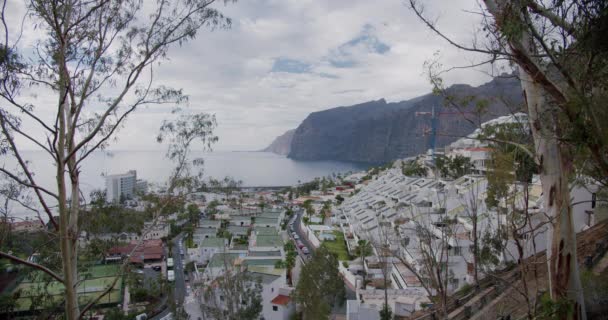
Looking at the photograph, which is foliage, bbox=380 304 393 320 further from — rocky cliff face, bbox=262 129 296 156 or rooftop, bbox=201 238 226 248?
rocky cliff face, bbox=262 129 296 156

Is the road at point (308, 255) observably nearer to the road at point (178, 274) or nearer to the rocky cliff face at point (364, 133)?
the road at point (178, 274)

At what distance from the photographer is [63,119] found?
3215 mm

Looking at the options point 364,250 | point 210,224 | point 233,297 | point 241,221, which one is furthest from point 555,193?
point 241,221

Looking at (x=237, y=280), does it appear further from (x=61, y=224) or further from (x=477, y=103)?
(x=477, y=103)

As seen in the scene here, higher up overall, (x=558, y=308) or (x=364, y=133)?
(x=364, y=133)

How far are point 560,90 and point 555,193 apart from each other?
751 millimetres

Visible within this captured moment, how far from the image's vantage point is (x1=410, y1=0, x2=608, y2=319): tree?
2393 millimetres

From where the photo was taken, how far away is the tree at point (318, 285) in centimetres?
887

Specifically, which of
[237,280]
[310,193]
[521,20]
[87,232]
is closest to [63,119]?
[87,232]

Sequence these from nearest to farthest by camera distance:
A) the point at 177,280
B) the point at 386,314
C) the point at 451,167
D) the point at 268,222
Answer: the point at 386,314, the point at 177,280, the point at 451,167, the point at 268,222

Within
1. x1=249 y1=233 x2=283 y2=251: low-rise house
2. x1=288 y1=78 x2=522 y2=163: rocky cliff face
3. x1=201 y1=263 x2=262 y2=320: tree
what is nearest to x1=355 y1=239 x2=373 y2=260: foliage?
x1=249 y1=233 x2=283 y2=251: low-rise house

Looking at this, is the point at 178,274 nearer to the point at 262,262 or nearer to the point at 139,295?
the point at 139,295

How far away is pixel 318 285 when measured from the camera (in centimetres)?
931

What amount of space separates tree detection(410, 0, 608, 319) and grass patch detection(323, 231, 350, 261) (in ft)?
39.6
